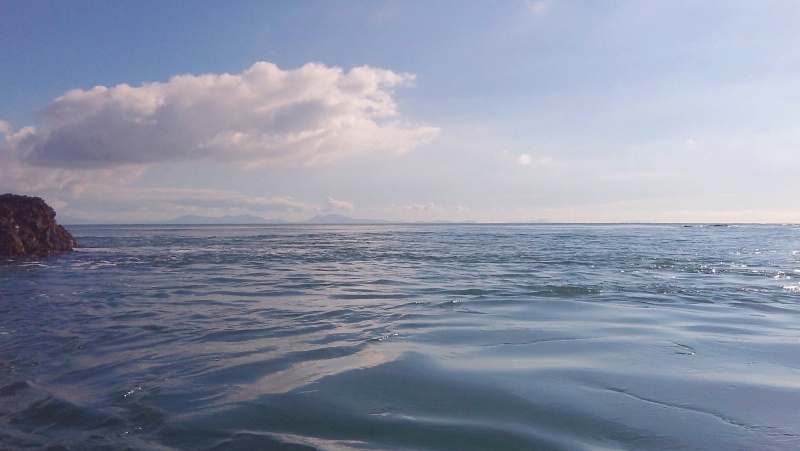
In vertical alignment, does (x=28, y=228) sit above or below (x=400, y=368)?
above

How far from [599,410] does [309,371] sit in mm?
3136

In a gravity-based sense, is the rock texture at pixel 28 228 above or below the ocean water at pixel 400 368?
above

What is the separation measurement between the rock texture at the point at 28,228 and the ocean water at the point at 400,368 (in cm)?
1235

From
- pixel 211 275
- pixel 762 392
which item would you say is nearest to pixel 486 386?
pixel 762 392

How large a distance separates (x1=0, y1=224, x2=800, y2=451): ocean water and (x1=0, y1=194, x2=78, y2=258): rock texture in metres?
12.4

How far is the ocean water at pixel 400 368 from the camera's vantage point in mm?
4324

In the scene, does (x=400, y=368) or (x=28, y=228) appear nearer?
(x=400, y=368)

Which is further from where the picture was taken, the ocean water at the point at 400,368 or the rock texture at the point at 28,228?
the rock texture at the point at 28,228

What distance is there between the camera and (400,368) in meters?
6.17

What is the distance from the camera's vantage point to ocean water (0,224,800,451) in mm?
4324

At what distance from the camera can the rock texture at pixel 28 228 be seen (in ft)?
76.2

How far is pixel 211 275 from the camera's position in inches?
649

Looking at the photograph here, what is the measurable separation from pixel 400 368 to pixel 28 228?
84.2ft

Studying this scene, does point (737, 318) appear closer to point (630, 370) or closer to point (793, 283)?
point (630, 370)
